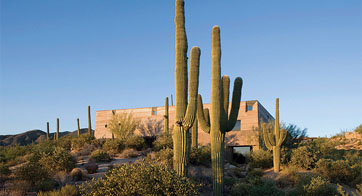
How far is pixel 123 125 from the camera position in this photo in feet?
108

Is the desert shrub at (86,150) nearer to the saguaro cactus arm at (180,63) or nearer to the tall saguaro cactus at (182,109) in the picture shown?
the tall saguaro cactus at (182,109)

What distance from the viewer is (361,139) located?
126 ft

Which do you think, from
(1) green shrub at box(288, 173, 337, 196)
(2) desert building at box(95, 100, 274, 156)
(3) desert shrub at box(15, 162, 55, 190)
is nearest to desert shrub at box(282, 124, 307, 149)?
(2) desert building at box(95, 100, 274, 156)

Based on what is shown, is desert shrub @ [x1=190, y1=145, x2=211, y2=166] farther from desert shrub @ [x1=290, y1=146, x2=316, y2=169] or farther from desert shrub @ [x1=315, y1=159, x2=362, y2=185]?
desert shrub @ [x1=315, y1=159, x2=362, y2=185]

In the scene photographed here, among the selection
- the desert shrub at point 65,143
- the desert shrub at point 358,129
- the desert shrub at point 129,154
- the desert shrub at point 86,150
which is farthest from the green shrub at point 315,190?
the desert shrub at point 358,129

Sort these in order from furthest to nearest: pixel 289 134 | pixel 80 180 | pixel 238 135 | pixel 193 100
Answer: pixel 238 135 → pixel 289 134 → pixel 80 180 → pixel 193 100

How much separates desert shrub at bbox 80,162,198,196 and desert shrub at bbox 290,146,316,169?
14.5 metres

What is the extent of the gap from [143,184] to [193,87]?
14.6ft

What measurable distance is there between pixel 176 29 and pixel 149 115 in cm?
2185

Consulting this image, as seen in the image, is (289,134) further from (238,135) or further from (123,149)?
(123,149)

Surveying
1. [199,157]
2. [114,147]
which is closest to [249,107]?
[199,157]

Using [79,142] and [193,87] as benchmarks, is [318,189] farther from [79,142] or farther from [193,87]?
[79,142]

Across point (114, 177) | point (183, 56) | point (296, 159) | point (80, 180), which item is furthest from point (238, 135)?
point (114, 177)

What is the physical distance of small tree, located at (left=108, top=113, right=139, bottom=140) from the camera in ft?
107
